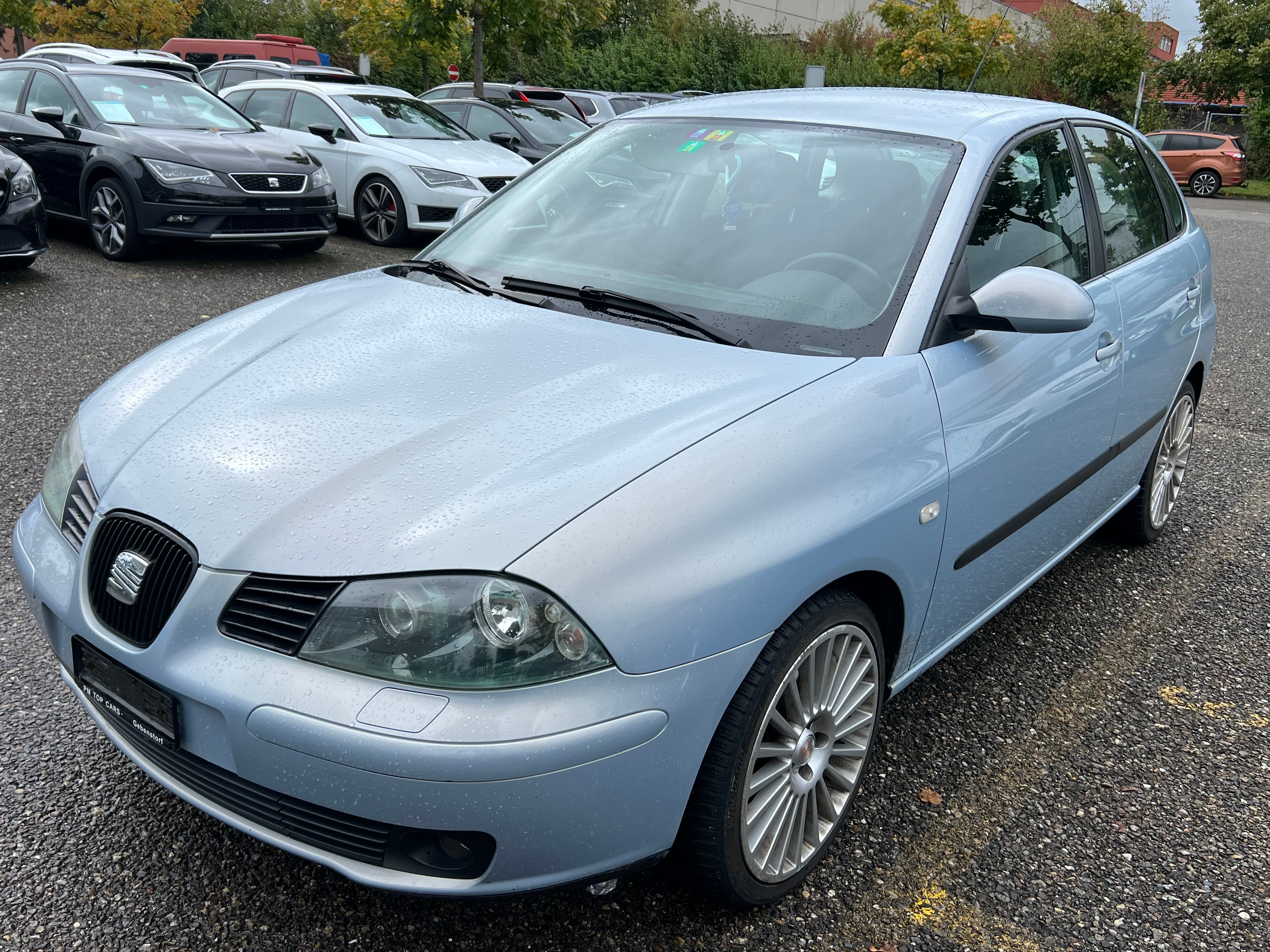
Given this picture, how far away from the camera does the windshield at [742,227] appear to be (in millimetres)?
2629

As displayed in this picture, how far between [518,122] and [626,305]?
34.7 feet

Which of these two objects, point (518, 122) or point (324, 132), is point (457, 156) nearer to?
point (324, 132)

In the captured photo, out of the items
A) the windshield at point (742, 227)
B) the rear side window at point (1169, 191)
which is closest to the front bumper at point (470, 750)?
the windshield at point (742, 227)

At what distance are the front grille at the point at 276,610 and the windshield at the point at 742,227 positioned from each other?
118 cm

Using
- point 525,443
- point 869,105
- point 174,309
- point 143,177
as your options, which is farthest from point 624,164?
point 143,177

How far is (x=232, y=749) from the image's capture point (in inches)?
72.8

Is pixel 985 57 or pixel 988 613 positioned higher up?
pixel 985 57

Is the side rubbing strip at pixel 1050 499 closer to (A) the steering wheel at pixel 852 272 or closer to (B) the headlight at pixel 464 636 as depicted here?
(A) the steering wheel at pixel 852 272

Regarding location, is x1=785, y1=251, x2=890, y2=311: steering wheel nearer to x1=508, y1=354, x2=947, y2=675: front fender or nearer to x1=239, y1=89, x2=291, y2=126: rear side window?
x1=508, y1=354, x2=947, y2=675: front fender

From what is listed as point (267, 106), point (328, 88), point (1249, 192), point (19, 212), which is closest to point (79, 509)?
point (19, 212)

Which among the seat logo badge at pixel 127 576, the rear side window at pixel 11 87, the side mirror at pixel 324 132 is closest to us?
the seat logo badge at pixel 127 576

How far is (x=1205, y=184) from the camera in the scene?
2650cm

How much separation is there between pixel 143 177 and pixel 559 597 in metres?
7.84

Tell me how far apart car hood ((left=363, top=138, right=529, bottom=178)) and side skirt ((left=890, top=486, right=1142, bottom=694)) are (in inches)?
283
